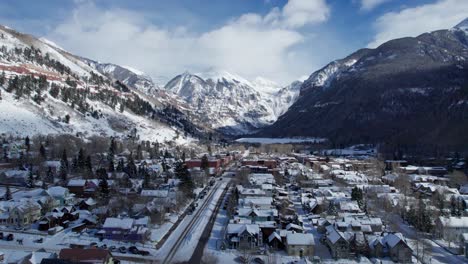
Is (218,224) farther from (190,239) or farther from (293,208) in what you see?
(293,208)

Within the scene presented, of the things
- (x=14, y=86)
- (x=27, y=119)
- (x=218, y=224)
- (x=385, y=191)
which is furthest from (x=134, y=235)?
(x=14, y=86)

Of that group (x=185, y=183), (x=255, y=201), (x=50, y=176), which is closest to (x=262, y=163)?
(x=185, y=183)

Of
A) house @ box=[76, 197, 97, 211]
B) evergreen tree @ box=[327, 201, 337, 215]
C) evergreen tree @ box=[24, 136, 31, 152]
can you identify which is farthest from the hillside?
evergreen tree @ box=[24, 136, 31, 152]

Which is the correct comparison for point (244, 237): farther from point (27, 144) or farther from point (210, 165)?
point (27, 144)

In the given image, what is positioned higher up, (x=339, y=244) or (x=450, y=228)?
(x=450, y=228)

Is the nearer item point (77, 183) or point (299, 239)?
point (299, 239)

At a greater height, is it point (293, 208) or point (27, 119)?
point (27, 119)
